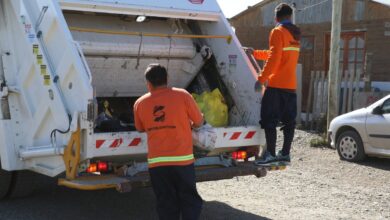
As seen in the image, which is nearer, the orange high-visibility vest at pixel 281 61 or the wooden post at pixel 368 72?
the orange high-visibility vest at pixel 281 61

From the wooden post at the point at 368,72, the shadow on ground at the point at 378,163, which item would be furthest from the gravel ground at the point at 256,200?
the wooden post at the point at 368,72

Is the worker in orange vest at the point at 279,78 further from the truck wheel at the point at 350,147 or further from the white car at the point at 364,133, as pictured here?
the truck wheel at the point at 350,147

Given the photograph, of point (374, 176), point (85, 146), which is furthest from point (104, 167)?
point (374, 176)

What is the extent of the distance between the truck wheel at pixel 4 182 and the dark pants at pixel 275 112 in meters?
2.78

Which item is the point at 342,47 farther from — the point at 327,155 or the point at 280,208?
the point at 280,208

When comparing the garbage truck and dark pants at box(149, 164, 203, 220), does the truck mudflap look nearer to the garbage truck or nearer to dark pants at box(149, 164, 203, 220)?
the garbage truck

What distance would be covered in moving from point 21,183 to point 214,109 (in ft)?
7.49

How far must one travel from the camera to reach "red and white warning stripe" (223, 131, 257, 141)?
572 centimetres

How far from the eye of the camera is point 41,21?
537 centimetres

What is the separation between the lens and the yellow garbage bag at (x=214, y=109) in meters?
6.18

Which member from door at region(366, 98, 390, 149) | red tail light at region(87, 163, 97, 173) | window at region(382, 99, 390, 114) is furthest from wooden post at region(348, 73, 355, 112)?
red tail light at region(87, 163, 97, 173)

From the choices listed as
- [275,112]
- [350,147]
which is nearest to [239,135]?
[275,112]

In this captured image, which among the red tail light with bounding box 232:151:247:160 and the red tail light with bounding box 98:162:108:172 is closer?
the red tail light with bounding box 98:162:108:172

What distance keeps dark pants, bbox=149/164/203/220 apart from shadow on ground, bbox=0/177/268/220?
1396mm
